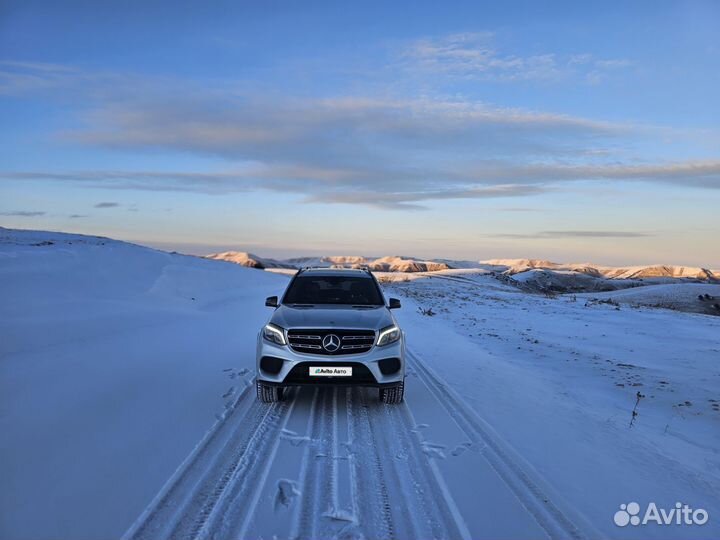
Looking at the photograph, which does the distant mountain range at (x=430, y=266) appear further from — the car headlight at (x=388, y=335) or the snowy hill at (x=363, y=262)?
the car headlight at (x=388, y=335)

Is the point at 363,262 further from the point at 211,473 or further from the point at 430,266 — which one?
the point at 211,473

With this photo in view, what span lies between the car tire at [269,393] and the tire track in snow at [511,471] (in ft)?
7.35

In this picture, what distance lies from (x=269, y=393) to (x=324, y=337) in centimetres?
113

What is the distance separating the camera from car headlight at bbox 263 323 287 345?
6.14 meters

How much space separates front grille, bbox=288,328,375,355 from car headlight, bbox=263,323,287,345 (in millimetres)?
110

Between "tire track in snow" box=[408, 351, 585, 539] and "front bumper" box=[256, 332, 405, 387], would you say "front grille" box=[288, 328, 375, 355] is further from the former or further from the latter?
"tire track in snow" box=[408, 351, 585, 539]

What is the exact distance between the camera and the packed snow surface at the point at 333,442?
3.61 m

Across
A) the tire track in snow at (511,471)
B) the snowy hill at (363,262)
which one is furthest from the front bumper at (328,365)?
the snowy hill at (363,262)

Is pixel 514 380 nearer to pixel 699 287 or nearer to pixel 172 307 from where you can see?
pixel 172 307

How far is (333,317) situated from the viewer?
6445 millimetres

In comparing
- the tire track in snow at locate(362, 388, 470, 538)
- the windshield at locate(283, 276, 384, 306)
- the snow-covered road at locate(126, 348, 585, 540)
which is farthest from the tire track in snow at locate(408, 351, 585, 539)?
the windshield at locate(283, 276, 384, 306)

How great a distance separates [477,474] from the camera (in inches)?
172

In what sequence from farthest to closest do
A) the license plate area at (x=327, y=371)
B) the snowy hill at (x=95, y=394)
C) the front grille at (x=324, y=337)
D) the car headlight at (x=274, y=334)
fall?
the car headlight at (x=274, y=334)
the front grille at (x=324, y=337)
the license plate area at (x=327, y=371)
the snowy hill at (x=95, y=394)

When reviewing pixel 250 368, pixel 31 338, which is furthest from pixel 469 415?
pixel 31 338
